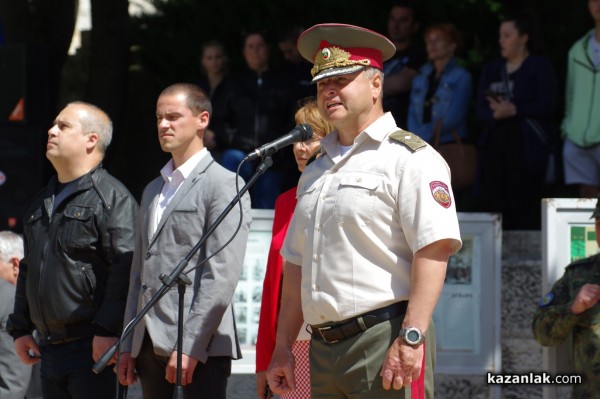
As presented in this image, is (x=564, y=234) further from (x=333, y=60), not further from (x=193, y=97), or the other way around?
(x=333, y=60)

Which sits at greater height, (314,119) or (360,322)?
(314,119)

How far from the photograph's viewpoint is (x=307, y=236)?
4.60m

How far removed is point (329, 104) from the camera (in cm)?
459

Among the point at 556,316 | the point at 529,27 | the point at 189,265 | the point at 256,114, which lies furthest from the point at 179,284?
the point at 529,27

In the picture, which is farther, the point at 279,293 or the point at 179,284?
the point at 279,293

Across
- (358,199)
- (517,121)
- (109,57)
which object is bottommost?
(358,199)

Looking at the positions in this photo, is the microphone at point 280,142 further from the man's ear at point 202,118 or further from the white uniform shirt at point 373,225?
the man's ear at point 202,118

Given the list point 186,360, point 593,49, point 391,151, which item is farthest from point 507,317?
point 391,151

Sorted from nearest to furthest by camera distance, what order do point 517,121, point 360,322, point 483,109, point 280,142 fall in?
point 360,322 → point 280,142 → point 517,121 → point 483,109

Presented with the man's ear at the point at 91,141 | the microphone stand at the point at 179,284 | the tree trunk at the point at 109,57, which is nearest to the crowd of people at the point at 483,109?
the tree trunk at the point at 109,57

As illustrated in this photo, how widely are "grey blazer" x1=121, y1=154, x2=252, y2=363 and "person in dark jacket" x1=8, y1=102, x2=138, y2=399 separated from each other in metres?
0.17

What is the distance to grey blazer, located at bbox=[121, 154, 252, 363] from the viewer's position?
213 inches

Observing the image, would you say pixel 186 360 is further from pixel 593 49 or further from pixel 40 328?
pixel 593 49

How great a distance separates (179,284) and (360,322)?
895 mm
